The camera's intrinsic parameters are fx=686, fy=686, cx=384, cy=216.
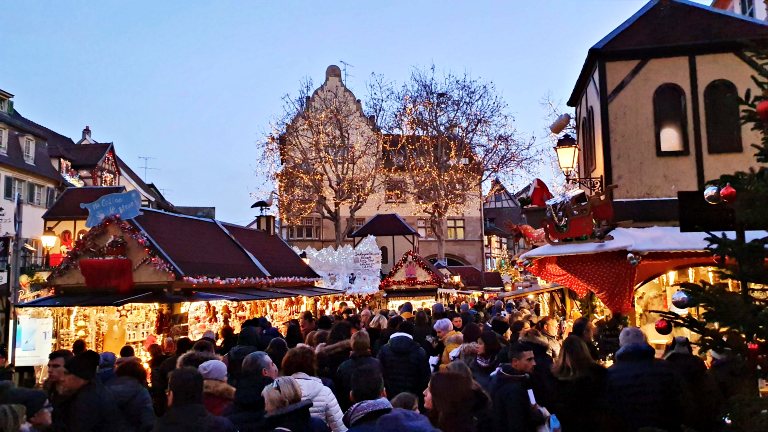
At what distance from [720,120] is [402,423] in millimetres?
10982

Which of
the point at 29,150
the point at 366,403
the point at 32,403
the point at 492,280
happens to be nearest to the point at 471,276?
the point at 492,280

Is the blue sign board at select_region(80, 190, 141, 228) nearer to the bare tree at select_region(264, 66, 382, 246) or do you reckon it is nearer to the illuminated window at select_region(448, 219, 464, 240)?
the bare tree at select_region(264, 66, 382, 246)

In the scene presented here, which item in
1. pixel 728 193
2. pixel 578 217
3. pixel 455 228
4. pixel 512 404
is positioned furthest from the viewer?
pixel 455 228

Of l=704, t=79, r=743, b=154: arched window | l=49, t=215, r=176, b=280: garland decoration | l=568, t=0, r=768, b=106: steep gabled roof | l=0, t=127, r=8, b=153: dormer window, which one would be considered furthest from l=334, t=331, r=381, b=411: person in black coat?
l=0, t=127, r=8, b=153: dormer window

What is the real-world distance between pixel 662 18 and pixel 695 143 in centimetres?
250

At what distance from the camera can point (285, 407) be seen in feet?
14.9

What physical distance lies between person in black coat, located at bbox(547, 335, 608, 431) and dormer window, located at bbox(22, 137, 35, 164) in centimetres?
3980

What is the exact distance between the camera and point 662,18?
1299cm

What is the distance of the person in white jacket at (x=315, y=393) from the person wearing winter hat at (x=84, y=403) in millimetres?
1399

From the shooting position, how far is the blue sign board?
502 inches

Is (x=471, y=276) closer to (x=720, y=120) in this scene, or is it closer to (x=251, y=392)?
(x=720, y=120)

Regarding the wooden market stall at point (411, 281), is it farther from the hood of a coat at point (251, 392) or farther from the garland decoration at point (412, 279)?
the hood of a coat at point (251, 392)

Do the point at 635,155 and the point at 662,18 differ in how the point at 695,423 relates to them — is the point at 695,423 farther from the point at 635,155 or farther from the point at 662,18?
the point at 662,18

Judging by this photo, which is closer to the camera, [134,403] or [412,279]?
[134,403]
